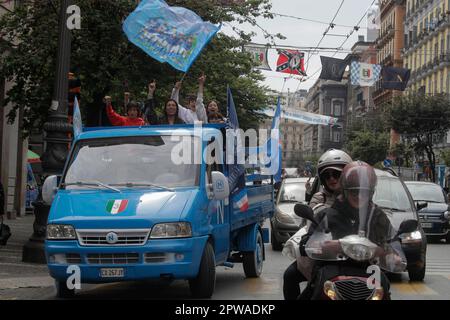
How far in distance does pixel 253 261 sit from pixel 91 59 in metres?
7.43

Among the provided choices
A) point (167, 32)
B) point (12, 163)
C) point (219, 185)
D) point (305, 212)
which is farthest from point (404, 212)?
point (12, 163)

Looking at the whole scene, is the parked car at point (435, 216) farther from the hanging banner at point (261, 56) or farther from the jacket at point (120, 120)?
the jacket at point (120, 120)

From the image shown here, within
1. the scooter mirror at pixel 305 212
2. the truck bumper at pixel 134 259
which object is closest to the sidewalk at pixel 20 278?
the truck bumper at pixel 134 259

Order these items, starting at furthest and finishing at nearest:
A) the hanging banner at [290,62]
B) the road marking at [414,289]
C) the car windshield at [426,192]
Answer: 1. the hanging banner at [290,62]
2. the car windshield at [426,192]
3. the road marking at [414,289]

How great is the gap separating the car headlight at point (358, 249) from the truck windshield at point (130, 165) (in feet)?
15.6

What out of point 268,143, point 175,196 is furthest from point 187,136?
point 268,143

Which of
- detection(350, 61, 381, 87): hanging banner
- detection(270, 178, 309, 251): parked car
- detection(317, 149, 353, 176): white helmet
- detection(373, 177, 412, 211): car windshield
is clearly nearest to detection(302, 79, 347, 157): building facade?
detection(350, 61, 381, 87): hanging banner

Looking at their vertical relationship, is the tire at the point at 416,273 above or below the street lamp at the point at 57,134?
below

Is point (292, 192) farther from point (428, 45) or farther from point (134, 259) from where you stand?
point (428, 45)

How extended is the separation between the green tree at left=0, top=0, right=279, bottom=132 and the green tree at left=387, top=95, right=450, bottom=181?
115 ft

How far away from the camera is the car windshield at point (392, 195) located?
13.9 meters

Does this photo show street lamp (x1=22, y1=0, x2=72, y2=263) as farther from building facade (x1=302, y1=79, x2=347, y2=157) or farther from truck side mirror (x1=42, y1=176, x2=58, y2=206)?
building facade (x1=302, y1=79, x2=347, y2=157)

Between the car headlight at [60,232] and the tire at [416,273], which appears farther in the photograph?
the tire at [416,273]

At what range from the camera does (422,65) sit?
A: 70875mm
